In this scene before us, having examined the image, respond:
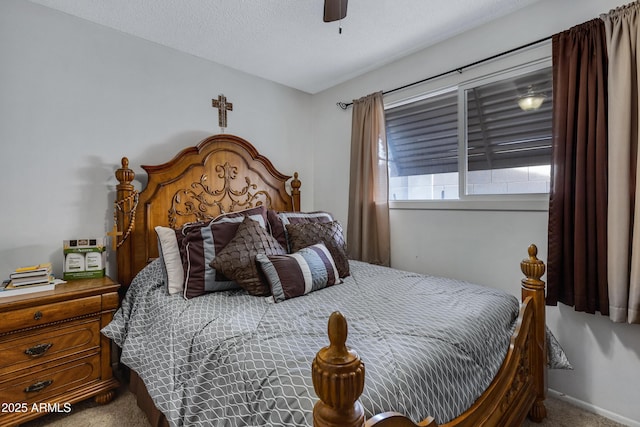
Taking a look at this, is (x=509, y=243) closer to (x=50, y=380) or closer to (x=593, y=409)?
(x=593, y=409)

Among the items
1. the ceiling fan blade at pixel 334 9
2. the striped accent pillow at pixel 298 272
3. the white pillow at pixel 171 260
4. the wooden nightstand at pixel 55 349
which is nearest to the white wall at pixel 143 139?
the wooden nightstand at pixel 55 349

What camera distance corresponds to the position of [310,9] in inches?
77.5

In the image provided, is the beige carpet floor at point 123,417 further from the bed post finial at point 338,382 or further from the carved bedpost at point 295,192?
the carved bedpost at point 295,192

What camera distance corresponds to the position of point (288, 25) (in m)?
2.15

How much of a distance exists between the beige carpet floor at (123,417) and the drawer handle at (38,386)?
0.21m

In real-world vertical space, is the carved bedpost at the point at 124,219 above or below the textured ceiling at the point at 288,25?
below

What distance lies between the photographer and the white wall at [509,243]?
1730mm

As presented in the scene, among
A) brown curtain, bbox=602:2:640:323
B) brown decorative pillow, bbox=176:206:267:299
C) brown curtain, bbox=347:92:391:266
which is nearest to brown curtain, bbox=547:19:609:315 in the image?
brown curtain, bbox=602:2:640:323

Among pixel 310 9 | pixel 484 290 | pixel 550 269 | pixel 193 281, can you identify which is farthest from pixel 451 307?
pixel 310 9

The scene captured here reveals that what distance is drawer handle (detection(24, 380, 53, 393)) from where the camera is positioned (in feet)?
5.11

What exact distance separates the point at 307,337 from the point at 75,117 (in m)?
2.08

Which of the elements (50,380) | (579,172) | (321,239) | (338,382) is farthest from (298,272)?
(579,172)

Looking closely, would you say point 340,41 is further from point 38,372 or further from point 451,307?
point 38,372

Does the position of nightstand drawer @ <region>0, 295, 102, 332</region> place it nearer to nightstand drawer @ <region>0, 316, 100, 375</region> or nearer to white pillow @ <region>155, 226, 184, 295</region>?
nightstand drawer @ <region>0, 316, 100, 375</region>
